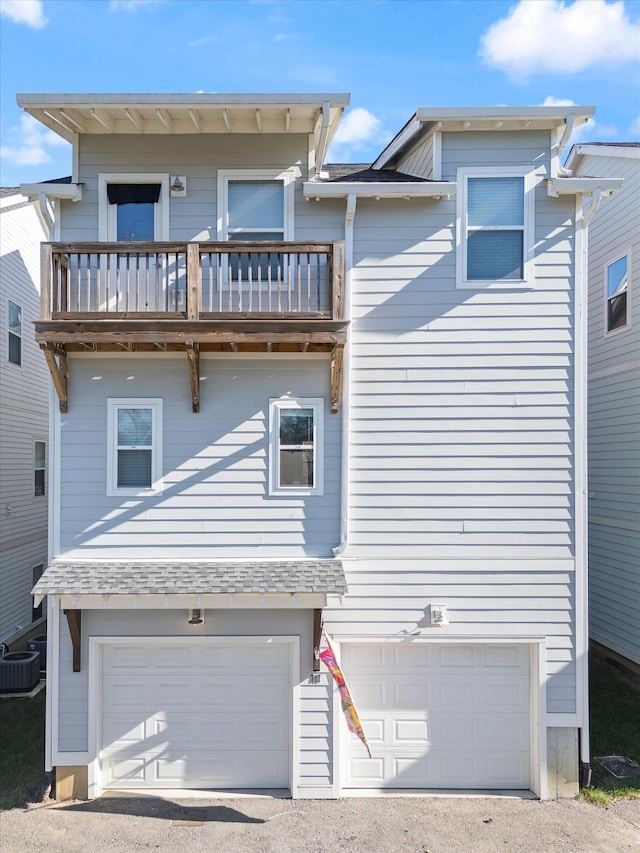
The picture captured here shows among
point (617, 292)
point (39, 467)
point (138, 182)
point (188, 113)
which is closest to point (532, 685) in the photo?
point (617, 292)

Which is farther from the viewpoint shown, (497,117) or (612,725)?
(612,725)

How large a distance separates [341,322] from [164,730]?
5.61 metres

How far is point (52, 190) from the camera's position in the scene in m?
6.82

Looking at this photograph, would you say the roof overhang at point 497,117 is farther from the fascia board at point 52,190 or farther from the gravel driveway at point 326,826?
the gravel driveway at point 326,826

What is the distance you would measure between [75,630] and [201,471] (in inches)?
97.0

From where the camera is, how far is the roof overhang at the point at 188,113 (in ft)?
21.3

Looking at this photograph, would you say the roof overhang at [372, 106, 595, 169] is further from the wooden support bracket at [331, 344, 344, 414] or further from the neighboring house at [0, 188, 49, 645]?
the neighboring house at [0, 188, 49, 645]

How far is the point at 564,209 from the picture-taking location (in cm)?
711

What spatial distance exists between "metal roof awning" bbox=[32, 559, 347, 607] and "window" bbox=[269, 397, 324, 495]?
105 centimetres

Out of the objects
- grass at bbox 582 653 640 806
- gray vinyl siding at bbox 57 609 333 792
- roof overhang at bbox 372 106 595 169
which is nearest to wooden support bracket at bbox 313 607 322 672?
gray vinyl siding at bbox 57 609 333 792

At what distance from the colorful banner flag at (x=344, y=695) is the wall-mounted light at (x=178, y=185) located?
20.3 ft

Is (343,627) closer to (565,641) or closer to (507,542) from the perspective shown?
(507,542)

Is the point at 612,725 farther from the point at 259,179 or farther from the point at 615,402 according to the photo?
the point at 259,179

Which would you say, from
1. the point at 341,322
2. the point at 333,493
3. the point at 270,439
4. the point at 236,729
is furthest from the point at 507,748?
the point at 341,322
